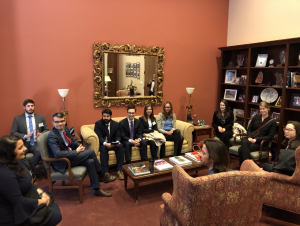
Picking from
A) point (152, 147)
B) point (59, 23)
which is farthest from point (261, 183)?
point (59, 23)

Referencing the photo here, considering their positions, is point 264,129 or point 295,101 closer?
point 264,129

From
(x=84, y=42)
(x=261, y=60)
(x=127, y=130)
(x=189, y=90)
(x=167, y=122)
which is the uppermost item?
→ (x=84, y=42)

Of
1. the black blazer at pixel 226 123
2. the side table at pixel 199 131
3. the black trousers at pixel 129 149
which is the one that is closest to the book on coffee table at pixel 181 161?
the black trousers at pixel 129 149

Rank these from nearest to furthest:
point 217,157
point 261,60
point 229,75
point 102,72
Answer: point 217,157, point 102,72, point 261,60, point 229,75

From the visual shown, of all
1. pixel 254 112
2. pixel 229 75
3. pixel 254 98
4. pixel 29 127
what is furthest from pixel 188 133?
pixel 29 127

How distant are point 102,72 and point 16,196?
327 cm

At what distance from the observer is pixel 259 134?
4.48 meters

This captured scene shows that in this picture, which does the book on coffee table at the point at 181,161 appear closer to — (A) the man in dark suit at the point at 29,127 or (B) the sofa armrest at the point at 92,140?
(B) the sofa armrest at the point at 92,140

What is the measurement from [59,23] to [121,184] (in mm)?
3089

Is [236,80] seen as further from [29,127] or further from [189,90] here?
[29,127]

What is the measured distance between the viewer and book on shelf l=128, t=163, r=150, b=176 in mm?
3359

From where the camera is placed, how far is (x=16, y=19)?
13.6 ft

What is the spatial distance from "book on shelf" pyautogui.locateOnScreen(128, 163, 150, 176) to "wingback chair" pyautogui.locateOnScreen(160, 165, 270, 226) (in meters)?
1.37

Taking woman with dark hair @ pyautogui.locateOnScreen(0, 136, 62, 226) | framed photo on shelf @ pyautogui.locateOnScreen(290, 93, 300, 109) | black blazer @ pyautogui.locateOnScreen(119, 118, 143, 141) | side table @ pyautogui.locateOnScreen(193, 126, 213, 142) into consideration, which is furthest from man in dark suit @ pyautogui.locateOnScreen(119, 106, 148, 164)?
framed photo on shelf @ pyautogui.locateOnScreen(290, 93, 300, 109)
